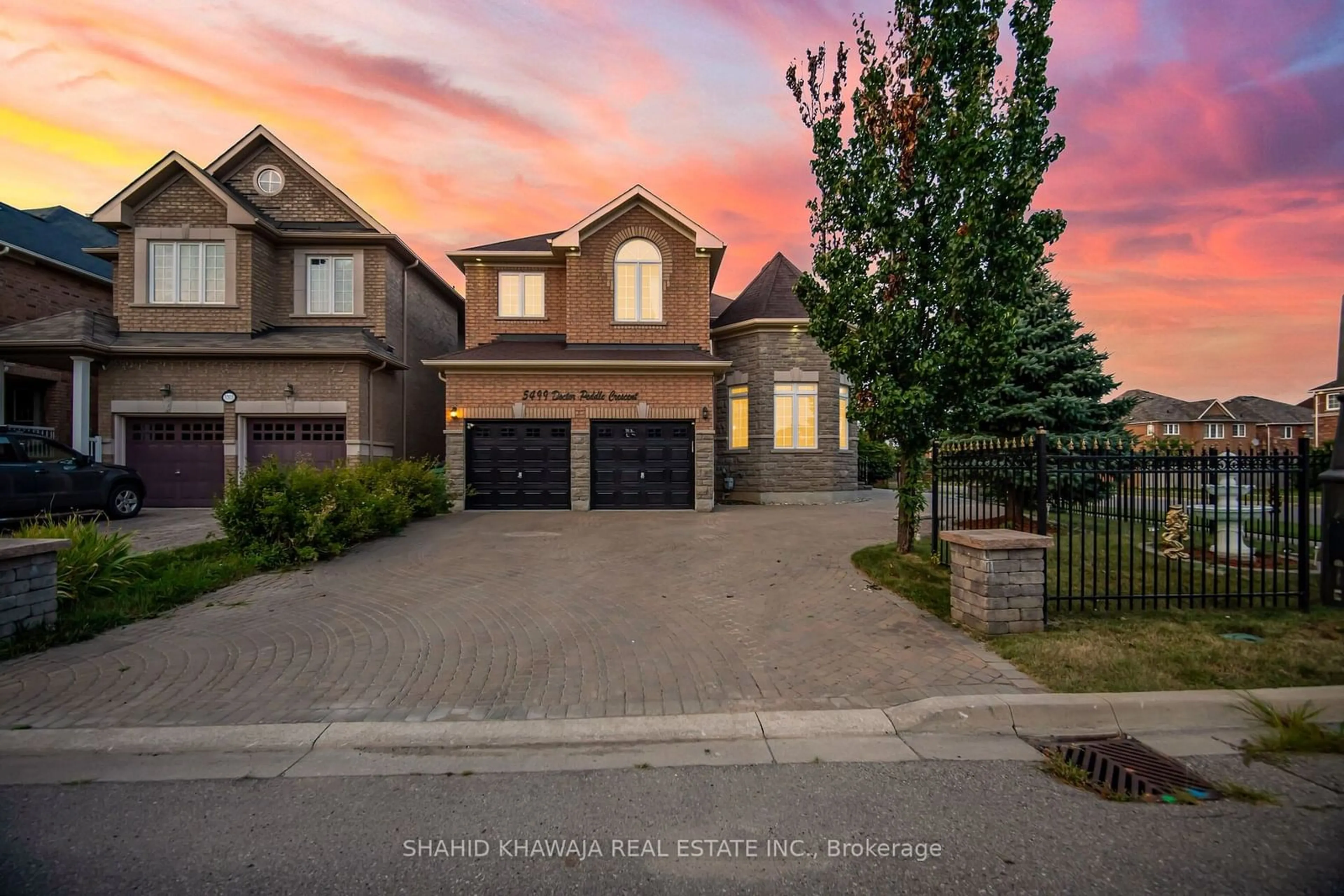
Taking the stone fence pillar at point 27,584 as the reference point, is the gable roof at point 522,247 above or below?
above

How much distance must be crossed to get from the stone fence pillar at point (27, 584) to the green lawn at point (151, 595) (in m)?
0.11

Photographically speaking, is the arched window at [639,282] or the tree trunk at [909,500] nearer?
the tree trunk at [909,500]

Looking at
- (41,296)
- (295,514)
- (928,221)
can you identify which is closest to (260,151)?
(41,296)

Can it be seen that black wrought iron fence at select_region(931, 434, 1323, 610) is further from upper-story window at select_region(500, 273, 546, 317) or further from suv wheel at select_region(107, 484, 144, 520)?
suv wheel at select_region(107, 484, 144, 520)

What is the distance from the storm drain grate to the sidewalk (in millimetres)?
145

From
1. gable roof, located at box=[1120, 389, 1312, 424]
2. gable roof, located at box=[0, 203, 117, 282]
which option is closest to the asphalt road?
gable roof, located at box=[0, 203, 117, 282]

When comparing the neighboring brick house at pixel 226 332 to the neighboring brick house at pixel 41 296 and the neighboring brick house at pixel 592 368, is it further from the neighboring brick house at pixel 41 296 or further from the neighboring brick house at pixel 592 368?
the neighboring brick house at pixel 592 368

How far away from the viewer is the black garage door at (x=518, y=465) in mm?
15906

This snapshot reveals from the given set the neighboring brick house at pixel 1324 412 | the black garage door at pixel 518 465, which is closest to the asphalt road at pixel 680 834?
the black garage door at pixel 518 465

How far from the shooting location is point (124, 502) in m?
13.6

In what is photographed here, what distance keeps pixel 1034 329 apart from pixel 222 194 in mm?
20078

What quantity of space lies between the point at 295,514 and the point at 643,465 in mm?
8495

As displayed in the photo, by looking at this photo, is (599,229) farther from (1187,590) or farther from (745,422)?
(1187,590)

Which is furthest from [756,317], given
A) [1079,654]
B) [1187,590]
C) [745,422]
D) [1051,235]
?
[1079,654]
